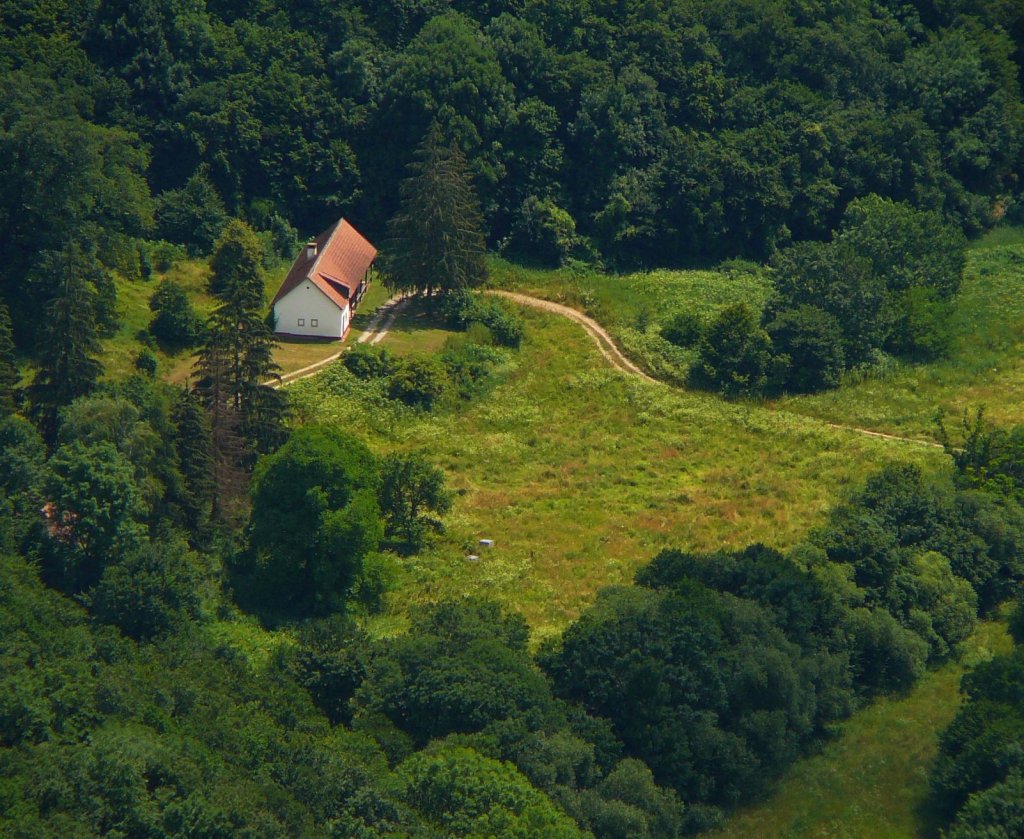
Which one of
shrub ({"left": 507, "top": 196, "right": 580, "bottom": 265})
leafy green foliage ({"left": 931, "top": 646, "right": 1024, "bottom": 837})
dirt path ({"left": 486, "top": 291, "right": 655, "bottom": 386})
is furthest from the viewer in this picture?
shrub ({"left": 507, "top": 196, "right": 580, "bottom": 265})

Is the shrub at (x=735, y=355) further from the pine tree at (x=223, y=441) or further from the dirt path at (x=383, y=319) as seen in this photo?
the pine tree at (x=223, y=441)

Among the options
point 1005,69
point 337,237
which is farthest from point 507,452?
point 1005,69

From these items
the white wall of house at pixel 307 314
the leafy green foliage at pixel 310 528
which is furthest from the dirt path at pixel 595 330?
the leafy green foliage at pixel 310 528

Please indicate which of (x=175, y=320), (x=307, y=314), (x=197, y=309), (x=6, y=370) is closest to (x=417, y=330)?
(x=307, y=314)

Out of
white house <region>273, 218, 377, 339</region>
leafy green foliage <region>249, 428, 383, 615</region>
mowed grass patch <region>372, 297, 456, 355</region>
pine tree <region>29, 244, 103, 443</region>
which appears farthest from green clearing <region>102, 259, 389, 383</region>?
leafy green foliage <region>249, 428, 383, 615</region>

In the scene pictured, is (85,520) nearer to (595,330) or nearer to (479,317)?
(479,317)

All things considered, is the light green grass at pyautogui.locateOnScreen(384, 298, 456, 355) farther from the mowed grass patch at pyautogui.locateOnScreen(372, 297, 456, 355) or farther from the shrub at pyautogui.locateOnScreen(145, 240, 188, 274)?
the shrub at pyautogui.locateOnScreen(145, 240, 188, 274)

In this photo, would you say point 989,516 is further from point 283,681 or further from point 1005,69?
point 1005,69
